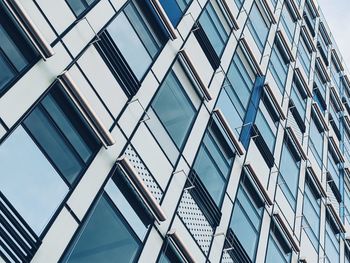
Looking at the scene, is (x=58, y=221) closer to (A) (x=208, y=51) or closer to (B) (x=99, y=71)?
(B) (x=99, y=71)

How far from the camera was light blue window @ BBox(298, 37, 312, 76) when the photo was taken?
3453 centimetres

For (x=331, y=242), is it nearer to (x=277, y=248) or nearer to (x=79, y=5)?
(x=277, y=248)


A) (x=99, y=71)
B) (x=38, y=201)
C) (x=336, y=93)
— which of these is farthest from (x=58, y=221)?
(x=336, y=93)

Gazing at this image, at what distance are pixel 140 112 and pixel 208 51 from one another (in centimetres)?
612

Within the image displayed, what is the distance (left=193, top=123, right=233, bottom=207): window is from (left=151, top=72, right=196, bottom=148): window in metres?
0.97

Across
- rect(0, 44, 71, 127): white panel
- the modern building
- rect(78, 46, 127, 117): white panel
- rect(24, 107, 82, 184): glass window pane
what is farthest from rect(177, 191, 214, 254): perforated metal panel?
rect(0, 44, 71, 127): white panel

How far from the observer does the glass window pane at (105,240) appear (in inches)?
485

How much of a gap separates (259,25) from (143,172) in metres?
15.6

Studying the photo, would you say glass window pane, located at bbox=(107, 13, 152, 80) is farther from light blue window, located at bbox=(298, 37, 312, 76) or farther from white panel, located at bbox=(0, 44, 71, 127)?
light blue window, located at bbox=(298, 37, 312, 76)

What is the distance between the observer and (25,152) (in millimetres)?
11812

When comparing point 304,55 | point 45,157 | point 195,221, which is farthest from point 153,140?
point 304,55

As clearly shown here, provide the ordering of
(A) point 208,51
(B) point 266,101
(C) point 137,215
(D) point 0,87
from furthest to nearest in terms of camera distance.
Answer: (B) point 266,101 → (A) point 208,51 → (C) point 137,215 → (D) point 0,87

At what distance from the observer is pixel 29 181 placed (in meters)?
11.7

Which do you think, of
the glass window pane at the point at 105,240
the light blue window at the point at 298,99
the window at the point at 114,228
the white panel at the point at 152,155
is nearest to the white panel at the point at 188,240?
the white panel at the point at 152,155
